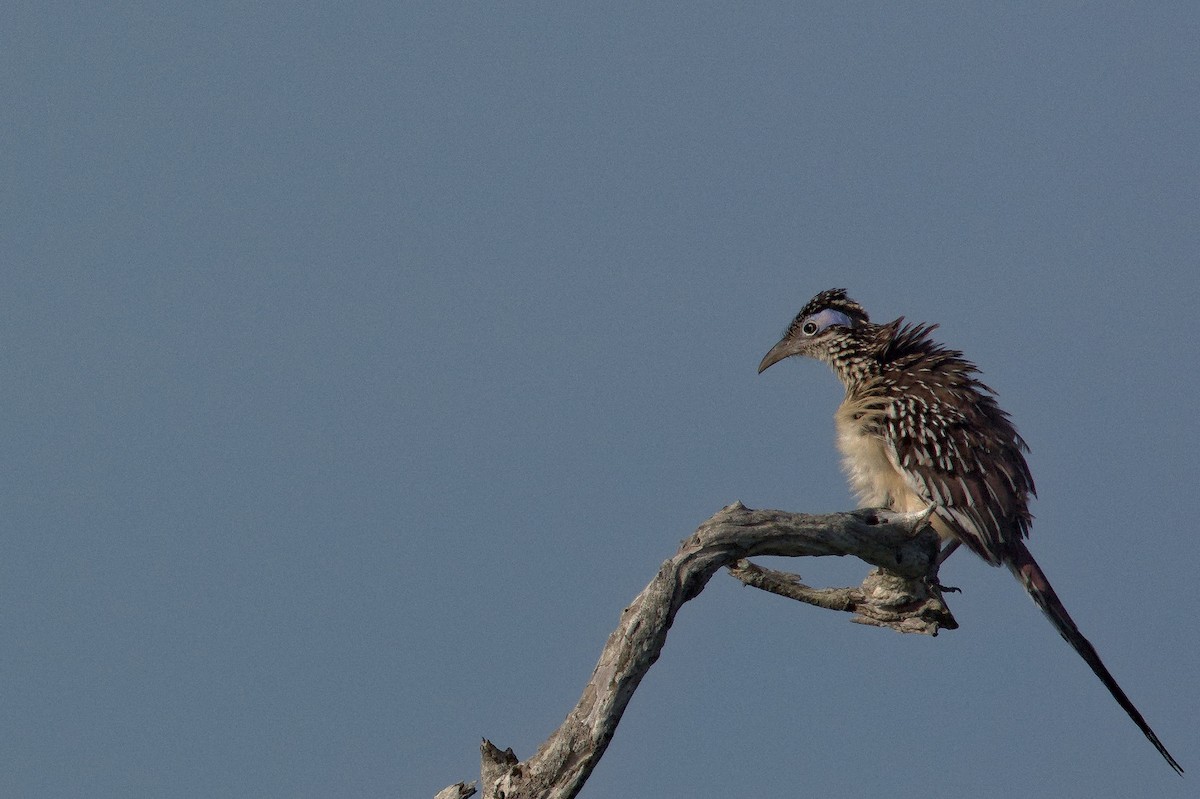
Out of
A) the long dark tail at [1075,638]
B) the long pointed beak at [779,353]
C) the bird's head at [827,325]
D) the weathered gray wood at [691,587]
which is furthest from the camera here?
the long pointed beak at [779,353]

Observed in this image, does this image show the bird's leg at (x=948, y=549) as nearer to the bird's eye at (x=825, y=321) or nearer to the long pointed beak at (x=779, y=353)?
the bird's eye at (x=825, y=321)

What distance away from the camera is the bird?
30.9ft

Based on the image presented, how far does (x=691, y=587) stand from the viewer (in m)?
8.09

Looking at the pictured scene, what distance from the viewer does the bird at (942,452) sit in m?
9.41

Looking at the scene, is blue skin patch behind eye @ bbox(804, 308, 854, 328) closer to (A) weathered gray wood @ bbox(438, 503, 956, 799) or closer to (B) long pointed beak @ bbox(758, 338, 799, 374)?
(B) long pointed beak @ bbox(758, 338, 799, 374)

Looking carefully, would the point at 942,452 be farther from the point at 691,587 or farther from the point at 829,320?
the point at 691,587

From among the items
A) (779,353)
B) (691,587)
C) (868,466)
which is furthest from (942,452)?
(691,587)

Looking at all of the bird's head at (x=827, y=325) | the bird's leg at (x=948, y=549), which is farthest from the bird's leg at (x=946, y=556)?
the bird's head at (x=827, y=325)

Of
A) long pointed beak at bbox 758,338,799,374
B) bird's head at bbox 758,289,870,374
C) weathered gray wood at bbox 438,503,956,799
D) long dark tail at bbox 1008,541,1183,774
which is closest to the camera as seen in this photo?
weathered gray wood at bbox 438,503,956,799

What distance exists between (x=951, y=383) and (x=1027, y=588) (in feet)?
5.58

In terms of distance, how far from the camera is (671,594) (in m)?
7.91

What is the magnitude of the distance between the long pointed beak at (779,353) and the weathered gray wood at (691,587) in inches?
84.8

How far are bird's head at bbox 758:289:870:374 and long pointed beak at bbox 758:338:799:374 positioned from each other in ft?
0.05

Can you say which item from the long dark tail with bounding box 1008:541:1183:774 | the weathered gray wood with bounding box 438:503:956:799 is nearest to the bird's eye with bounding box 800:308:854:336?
the weathered gray wood with bounding box 438:503:956:799
